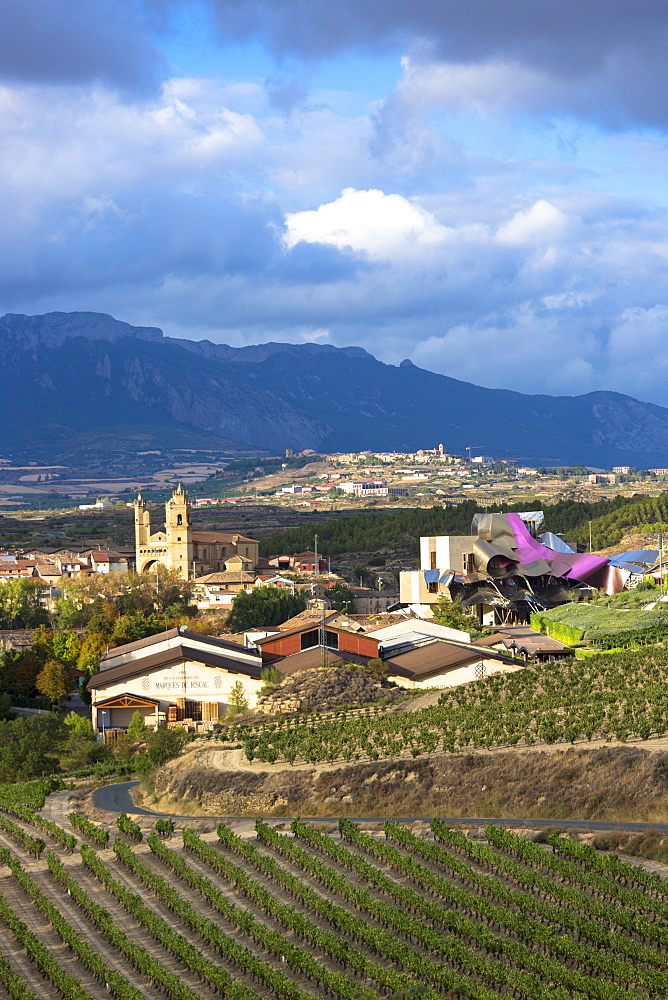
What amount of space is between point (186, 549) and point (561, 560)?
51913 millimetres

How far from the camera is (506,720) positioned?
46219 millimetres

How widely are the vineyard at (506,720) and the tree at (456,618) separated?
23701mm

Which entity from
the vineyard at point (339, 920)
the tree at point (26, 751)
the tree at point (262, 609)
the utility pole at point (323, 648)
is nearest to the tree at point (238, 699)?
the utility pole at point (323, 648)

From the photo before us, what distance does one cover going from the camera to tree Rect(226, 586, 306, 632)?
9450 cm

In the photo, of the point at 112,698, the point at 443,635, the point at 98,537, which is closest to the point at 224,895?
the point at 112,698

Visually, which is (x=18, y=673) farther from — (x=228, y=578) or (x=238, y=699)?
(x=228, y=578)

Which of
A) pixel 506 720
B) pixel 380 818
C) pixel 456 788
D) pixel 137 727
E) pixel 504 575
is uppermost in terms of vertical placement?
pixel 504 575

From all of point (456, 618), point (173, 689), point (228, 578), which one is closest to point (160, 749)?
point (173, 689)

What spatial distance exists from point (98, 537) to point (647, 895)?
171m

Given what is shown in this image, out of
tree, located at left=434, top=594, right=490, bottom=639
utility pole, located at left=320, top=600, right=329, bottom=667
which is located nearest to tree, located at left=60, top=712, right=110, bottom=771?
utility pole, located at left=320, top=600, right=329, bottom=667

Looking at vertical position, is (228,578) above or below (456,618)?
above

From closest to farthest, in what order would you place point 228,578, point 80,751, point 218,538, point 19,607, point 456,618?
→ point 80,751
point 456,618
point 19,607
point 228,578
point 218,538

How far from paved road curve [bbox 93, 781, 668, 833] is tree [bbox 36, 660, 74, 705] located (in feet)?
75.4

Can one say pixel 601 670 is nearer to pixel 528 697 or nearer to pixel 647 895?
pixel 528 697
